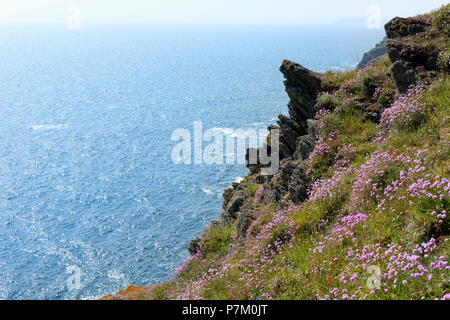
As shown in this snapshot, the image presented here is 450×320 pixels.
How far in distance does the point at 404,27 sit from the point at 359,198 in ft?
31.6

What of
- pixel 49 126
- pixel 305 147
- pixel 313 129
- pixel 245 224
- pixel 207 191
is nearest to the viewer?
pixel 245 224

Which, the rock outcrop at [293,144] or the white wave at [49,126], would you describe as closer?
the rock outcrop at [293,144]

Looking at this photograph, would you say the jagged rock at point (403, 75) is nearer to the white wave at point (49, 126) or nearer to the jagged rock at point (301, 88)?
the jagged rock at point (301, 88)

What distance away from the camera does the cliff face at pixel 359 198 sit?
6652mm

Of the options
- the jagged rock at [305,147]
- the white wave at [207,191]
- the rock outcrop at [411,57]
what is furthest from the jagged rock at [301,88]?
the white wave at [207,191]

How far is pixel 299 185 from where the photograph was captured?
13258 millimetres

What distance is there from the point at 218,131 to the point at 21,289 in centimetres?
4750

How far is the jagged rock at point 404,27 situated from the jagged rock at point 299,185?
7.07 metres

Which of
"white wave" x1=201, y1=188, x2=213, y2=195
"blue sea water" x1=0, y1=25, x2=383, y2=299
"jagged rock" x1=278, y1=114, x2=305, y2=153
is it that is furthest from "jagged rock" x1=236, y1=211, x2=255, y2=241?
"white wave" x1=201, y1=188, x2=213, y2=195

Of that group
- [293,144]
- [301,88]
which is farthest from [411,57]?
[293,144]

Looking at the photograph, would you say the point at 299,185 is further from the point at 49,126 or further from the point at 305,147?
the point at 49,126

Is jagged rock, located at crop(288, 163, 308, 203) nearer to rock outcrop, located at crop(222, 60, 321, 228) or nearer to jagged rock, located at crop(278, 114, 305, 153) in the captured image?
rock outcrop, located at crop(222, 60, 321, 228)

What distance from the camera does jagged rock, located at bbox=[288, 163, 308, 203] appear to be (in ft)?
42.8
